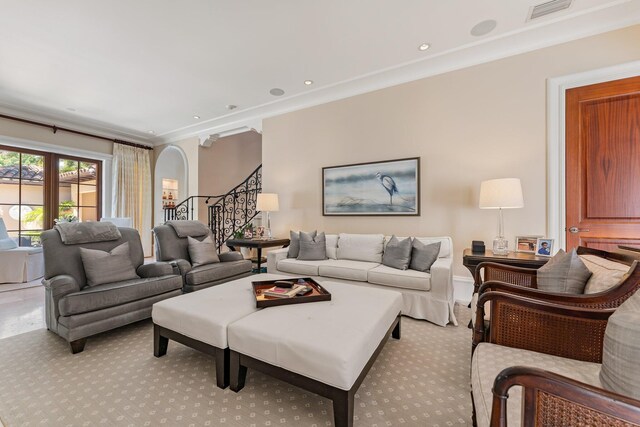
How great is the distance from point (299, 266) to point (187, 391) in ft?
6.47

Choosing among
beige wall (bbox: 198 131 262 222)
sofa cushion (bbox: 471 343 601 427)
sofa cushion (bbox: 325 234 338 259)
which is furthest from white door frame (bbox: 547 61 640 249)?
beige wall (bbox: 198 131 262 222)

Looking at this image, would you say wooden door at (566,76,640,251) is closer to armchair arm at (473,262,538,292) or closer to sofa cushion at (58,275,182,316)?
armchair arm at (473,262,538,292)

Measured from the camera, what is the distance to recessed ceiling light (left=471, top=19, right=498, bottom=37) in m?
2.69

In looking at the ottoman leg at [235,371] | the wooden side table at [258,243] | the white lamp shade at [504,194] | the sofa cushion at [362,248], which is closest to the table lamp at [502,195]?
the white lamp shade at [504,194]

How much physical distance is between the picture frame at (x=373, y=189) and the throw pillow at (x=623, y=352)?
9.36 feet

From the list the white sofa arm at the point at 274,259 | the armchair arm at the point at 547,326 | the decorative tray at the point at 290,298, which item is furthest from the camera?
the white sofa arm at the point at 274,259

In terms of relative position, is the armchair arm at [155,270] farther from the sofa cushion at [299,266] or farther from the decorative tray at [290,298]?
the sofa cushion at [299,266]

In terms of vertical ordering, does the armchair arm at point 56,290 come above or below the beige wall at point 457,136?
below

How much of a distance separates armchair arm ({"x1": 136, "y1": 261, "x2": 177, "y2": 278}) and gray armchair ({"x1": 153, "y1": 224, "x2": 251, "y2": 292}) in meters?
0.15

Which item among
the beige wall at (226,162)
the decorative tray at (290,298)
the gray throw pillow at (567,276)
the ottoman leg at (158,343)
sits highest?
the beige wall at (226,162)

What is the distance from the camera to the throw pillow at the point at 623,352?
751 mm

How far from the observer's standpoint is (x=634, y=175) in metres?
2.59

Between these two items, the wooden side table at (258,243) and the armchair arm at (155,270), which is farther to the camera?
the wooden side table at (258,243)

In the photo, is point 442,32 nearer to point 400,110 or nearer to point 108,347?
point 400,110
